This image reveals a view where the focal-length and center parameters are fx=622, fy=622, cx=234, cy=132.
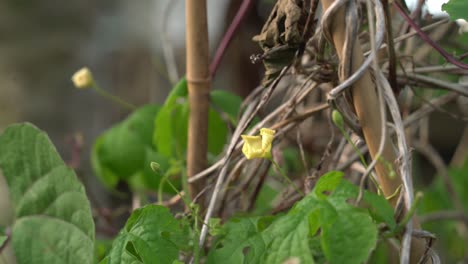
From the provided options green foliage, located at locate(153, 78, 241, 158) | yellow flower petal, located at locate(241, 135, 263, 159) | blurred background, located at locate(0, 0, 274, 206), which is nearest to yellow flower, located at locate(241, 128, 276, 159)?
yellow flower petal, located at locate(241, 135, 263, 159)

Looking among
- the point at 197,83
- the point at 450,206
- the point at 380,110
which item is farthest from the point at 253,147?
the point at 450,206

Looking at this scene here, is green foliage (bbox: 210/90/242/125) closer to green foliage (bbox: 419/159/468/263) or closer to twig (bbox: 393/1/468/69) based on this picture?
twig (bbox: 393/1/468/69)

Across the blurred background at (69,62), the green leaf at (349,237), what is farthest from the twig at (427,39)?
the blurred background at (69,62)

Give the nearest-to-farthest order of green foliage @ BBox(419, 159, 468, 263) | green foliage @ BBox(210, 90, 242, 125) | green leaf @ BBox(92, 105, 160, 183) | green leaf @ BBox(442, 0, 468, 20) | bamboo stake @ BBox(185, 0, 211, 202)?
green leaf @ BBox(442, 0, 468, 20) → bamboo stake @ BBox(185, 0, 211, 202) → green foliage @ BBox(210, 90, 242, 125) → green leaf @ BBox(92, 105, 160, 183) → green foliage @ BBox(419, 159, 468, 263)

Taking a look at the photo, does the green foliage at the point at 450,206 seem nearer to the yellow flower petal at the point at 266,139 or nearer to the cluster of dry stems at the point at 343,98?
the cluster of dry stems at the point at 343,98

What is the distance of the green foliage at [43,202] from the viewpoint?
1.94 ft

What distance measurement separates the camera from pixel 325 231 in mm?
459

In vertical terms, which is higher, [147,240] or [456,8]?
[456,8]

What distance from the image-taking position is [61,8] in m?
2.15

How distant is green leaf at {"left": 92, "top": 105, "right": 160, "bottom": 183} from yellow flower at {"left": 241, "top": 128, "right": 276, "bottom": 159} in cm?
45

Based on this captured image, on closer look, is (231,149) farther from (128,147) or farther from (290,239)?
(128,147)

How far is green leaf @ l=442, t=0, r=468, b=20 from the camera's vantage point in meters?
0.55

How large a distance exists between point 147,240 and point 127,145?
1.58ft

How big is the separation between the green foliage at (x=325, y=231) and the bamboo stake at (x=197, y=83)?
245mm
